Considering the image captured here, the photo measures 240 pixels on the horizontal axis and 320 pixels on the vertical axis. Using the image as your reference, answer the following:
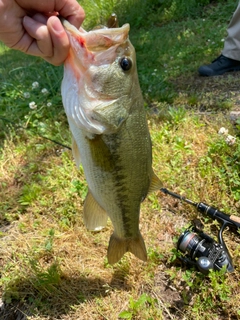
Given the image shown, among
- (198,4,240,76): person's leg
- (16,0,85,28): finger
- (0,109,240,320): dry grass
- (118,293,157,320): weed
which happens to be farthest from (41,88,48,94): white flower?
(118,293,157,320): weed

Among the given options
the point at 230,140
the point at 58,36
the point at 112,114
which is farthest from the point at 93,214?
the point at 230,140

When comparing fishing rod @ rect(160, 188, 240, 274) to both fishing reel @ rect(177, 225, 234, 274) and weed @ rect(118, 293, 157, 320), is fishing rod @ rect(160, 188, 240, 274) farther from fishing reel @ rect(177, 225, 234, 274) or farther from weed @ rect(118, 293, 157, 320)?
weed @ rect(118, 293, 157, 320)

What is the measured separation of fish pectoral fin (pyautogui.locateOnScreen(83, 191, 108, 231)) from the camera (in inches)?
73.3

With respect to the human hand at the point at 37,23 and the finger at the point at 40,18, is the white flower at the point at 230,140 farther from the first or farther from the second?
the finger at the point at 40,18

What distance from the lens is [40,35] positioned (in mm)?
1604

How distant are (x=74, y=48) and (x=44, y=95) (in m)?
2.80

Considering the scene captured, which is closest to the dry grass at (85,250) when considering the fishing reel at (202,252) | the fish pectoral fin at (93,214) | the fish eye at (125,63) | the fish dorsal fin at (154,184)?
the fishing reel at (202,252)

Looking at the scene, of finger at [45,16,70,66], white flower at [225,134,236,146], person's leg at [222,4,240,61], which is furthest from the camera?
person's leg at [222,4,240,61]

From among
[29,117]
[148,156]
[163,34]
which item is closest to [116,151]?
[148,156]

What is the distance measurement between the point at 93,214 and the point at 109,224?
0.84m

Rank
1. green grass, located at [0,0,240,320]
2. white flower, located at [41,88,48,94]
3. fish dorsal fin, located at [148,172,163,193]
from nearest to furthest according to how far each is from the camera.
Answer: fish dorsal fin, located at [148,172,163,193], green grass, located at [0,0,240,320], white flower, located at [41,88,48,94]

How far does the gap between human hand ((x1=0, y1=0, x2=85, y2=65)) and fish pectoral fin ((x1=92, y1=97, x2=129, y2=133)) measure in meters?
0.32

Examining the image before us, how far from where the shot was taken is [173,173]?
2.97 meters

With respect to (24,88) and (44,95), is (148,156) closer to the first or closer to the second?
(44,95)
